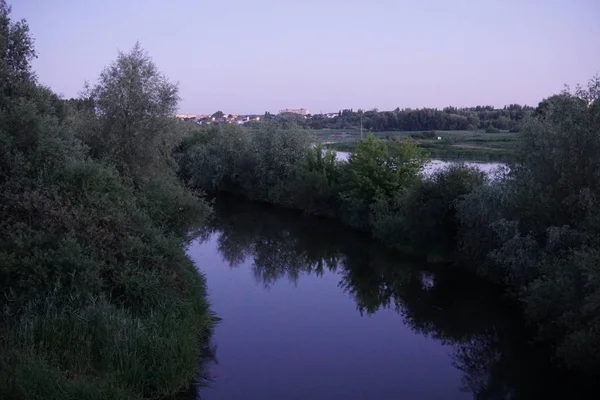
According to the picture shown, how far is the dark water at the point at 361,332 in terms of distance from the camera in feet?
39.3

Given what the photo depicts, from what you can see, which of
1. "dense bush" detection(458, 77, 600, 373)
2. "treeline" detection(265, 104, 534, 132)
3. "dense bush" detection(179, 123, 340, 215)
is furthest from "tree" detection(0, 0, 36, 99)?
"treeline" detection(265, 104, 534, 132)

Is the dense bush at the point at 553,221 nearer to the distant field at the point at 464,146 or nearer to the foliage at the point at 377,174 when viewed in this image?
the foliage at the point at 377,174

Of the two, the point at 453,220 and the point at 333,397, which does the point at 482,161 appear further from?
the point at 333,397

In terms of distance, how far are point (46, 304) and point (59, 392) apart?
2.56 meters

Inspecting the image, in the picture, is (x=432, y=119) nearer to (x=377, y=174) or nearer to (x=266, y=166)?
(x=266, y=166)

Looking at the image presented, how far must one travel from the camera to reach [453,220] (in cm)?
2247

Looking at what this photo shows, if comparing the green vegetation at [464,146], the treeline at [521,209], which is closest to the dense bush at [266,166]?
the treeline at [521,209]

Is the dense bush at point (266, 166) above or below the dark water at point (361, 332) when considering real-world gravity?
above

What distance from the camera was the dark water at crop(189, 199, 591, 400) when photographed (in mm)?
11969

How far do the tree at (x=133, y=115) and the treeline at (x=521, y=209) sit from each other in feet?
36.5

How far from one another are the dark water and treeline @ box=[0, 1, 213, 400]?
149 cm

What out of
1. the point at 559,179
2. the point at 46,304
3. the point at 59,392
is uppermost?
the point at 559,179

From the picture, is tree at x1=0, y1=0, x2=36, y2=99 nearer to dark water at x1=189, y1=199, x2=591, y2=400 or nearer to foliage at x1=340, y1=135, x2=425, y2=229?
dark water at x1=189, y1=199, x2=591, y2=400

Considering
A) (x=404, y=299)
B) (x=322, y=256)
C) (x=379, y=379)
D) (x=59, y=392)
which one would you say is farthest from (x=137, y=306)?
(x=322, y=256)
